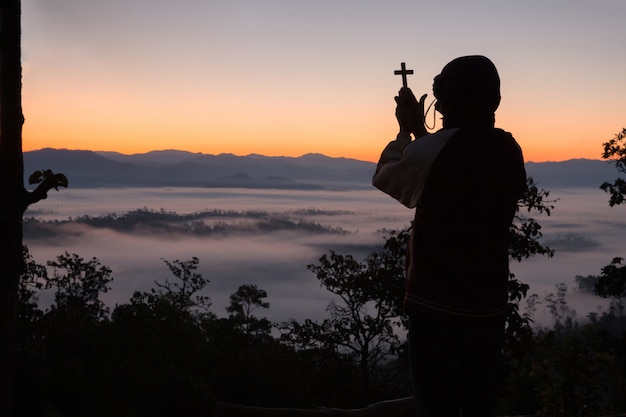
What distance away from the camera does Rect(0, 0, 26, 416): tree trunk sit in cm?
361

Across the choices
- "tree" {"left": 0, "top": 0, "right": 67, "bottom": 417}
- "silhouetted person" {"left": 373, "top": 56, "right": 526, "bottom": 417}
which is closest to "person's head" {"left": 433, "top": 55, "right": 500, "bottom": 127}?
"silhouetted person" {"left": 373, "top": 56, "right": 526, "bottom": 417}

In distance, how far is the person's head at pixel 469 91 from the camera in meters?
2.41

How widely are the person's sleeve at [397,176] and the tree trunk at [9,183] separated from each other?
7.70 ft

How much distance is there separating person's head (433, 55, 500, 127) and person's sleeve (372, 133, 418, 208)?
259mm

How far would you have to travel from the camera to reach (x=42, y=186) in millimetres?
3814

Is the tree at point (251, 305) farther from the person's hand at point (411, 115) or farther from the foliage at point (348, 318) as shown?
the person's hand at point (411, 115)

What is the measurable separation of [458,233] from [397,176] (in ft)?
1.07

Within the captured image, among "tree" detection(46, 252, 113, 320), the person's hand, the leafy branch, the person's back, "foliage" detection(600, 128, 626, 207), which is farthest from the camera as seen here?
"tree" detection(46, 252, 113, 320)

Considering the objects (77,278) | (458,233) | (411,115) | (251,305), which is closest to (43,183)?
(411,115)

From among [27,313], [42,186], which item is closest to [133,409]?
[27,313]

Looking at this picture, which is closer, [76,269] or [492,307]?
[492,307]

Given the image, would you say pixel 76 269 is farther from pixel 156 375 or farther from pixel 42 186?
pixel 42 186

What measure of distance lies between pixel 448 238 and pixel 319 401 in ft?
102

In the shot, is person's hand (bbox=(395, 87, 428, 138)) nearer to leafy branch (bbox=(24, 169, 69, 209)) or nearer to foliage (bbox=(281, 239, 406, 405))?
leafy branch (bbox=(24, 169, 69, 209))
